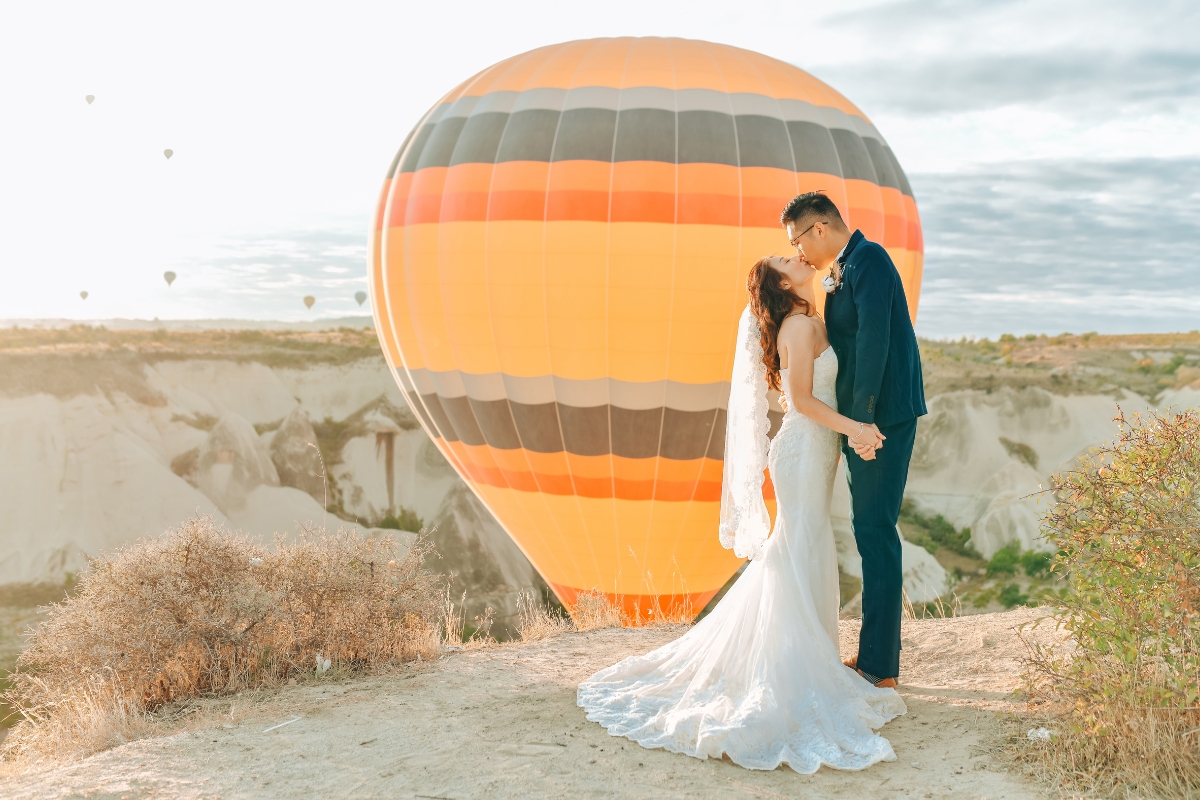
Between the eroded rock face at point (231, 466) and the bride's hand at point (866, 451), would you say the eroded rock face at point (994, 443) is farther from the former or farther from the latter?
the bride's hand at point (866, 451)

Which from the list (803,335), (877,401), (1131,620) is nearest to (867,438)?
(877,401)

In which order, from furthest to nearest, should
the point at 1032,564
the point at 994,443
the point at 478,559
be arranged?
the point at 994,443 < the point at 1032,564 < the point at 478,559

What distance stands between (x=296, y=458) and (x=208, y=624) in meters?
17.4

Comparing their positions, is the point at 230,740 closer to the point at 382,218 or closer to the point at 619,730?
the point at 619,730

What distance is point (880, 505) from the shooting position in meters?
3.61

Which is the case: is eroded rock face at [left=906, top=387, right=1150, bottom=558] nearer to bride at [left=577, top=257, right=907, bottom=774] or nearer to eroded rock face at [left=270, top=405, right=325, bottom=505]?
eroded rock face at [left=270, top=405, right=325, bottom=505]

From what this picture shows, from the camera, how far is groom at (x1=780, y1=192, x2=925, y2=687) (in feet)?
11.5

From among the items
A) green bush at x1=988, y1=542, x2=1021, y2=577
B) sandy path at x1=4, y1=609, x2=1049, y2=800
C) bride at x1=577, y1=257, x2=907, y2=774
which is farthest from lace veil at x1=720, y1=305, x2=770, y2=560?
green bush at x1=988, y1=542, x2=1021, y2=577

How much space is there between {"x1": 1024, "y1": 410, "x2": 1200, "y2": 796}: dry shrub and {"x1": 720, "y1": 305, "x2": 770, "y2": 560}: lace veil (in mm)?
1117

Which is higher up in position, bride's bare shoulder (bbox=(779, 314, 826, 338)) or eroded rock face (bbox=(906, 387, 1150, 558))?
bride's bare shoulder (bbox=(779, 314, 826, 338))

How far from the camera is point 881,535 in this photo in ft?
11.9

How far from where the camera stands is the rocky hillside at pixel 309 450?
18.5 metres

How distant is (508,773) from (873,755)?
1228 mm

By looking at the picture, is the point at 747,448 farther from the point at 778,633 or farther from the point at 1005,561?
the point at 1005,561
